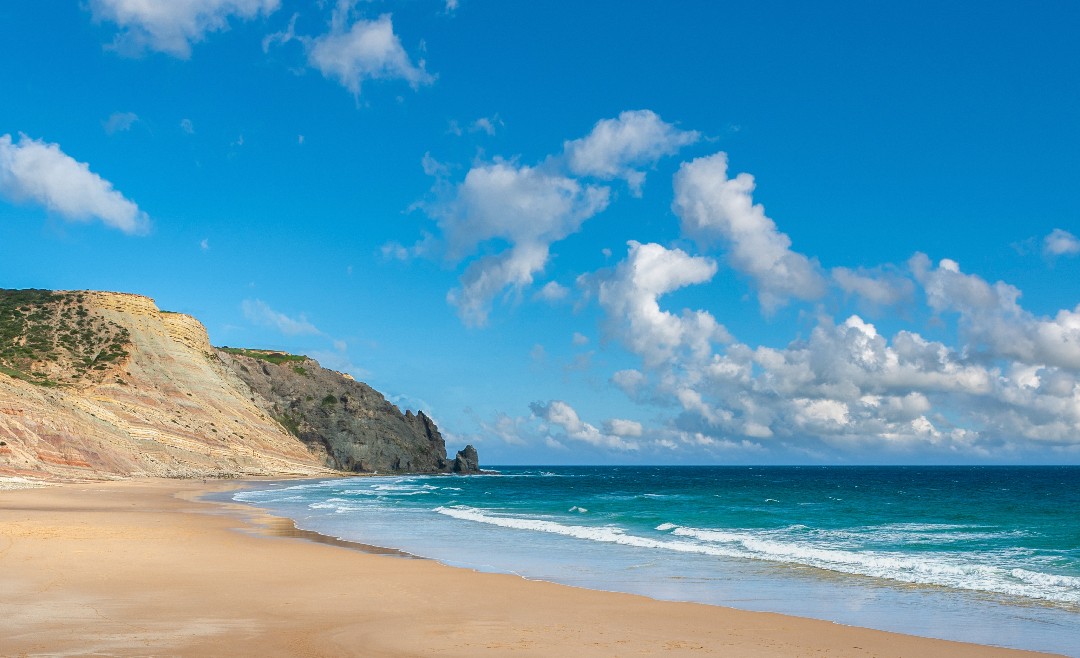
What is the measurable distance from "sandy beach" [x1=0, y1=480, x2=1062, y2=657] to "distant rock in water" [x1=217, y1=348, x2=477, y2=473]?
102569 millimetres

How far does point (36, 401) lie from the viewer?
60.7 meters

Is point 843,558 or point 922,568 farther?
point 843,558

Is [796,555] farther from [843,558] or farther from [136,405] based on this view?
[136,405]

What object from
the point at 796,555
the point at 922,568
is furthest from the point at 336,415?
the point at 922,568

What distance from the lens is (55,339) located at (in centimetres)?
9625

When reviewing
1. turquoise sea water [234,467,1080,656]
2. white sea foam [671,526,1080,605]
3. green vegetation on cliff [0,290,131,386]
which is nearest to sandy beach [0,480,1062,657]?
turquoise sea water [234,467,1080,656]

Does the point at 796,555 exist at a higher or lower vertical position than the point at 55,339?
lower

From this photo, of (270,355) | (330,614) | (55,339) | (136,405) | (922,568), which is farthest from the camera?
(270,355)

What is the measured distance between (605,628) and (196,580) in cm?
932

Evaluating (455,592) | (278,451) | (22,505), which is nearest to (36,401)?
(22,505)

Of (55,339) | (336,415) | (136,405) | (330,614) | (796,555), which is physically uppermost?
(55,339)

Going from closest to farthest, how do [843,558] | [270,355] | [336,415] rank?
[843,558], [336,415], [270,355]

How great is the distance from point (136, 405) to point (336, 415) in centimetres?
4789

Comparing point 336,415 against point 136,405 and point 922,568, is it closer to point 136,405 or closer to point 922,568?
point 136,405
